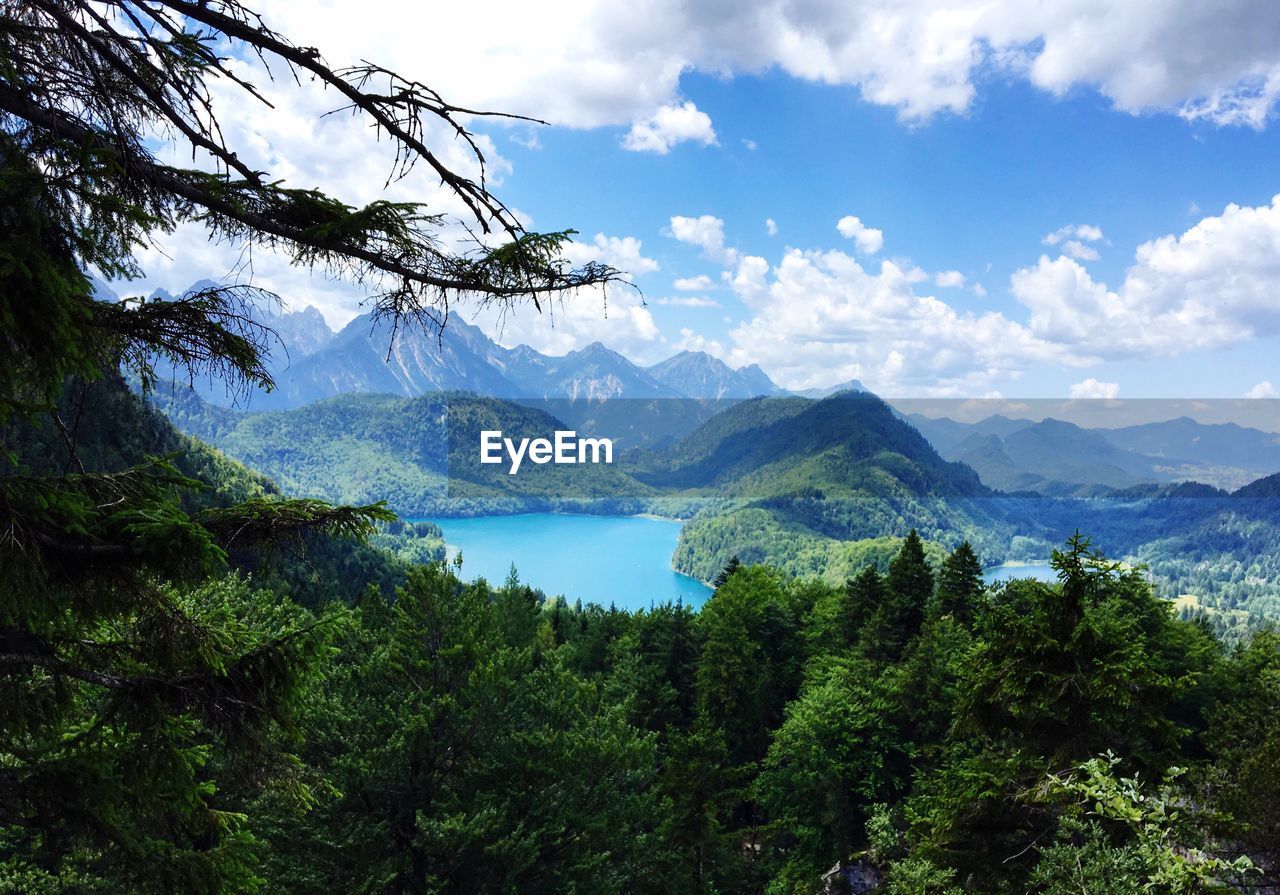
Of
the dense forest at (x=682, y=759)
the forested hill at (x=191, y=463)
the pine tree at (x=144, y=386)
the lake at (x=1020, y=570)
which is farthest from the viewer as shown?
the lake at (x=1020, y=570)

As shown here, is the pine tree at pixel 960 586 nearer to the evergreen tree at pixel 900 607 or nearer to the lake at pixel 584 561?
the evergreen tree at pixel 900 607

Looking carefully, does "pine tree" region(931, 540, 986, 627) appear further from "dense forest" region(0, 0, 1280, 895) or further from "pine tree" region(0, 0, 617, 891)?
"pine tree" region(0, 0, 617, 891)

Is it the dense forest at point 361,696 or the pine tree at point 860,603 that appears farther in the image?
the pine tree at point 860,603

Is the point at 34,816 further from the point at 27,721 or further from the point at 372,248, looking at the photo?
the point at 372,248

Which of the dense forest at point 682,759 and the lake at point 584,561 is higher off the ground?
the dense forest at point 682,759

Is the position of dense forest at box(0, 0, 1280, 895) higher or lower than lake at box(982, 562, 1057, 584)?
higher

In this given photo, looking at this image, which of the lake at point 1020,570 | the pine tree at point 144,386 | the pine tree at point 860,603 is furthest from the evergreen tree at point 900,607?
the lake at point 1020,570

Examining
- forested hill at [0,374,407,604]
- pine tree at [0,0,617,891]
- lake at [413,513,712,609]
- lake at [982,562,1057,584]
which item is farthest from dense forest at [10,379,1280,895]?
lake at [982,562,1057,584]
